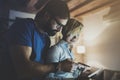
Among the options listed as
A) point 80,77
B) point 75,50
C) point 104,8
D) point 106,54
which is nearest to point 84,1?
point 104,8

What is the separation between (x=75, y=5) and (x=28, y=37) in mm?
553

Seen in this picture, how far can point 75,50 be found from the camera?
1.15 meters

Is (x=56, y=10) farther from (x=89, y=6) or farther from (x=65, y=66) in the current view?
(x=89, y=6)

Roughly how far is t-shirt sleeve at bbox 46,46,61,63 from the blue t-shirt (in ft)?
Result: 0.13

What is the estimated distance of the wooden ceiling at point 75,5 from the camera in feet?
2.93

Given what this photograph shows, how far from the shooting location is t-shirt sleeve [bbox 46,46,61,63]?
0.84 meters

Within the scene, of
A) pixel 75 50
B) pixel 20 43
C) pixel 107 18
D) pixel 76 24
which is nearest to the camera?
pixel 20 43

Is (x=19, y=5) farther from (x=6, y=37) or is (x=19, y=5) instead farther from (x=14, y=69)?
(x=14, y=69)

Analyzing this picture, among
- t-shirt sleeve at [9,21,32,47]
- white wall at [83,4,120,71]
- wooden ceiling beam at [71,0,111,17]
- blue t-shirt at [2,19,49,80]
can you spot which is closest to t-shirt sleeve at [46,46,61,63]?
blue t-shirt at [2,19,49,80]

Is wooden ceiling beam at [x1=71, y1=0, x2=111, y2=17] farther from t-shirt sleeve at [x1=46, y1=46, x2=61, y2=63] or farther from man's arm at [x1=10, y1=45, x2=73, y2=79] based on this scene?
man's arm at [x1=10, y1=45, x2=73, y2=79]

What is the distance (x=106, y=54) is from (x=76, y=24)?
0.72m

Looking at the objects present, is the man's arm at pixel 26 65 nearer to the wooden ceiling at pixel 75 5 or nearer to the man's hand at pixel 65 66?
the man's hand at pixel 65 66

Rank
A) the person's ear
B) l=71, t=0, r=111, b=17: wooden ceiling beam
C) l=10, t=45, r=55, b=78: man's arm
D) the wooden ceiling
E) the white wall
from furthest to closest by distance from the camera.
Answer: the white wall → l=71, t=0, r=111, b=17: wooden ceiling beam → the wooden ceiling → the person's ear → l=10, t=45, r=55, b=78: man's arm

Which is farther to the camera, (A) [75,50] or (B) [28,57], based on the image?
(A) [75,50]
